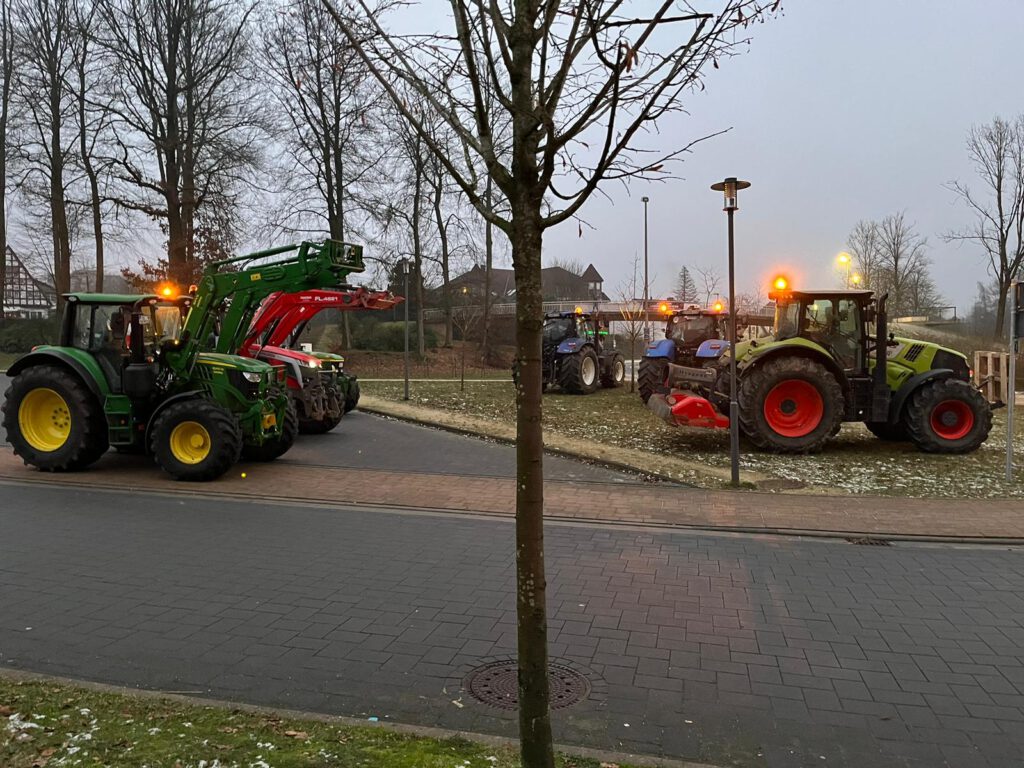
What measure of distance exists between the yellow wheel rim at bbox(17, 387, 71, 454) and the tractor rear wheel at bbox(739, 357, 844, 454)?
9.95 meters

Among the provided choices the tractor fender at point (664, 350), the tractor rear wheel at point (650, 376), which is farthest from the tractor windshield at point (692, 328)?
the tractor rear wheel at point (650, 376)

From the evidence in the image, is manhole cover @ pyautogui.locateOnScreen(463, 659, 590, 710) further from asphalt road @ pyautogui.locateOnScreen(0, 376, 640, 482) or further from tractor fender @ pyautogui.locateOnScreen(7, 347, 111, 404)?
tractor fender @ pyautogui.locateOnScreen(7, 347, 111, 404)

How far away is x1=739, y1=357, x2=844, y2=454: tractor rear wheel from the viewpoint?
460 inches

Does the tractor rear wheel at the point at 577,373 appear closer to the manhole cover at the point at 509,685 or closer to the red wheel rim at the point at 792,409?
the red wheel rim at the point at 792,409

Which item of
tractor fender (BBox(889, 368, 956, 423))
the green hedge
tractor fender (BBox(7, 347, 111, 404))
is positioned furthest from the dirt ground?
the green hedge

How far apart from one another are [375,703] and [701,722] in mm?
1639

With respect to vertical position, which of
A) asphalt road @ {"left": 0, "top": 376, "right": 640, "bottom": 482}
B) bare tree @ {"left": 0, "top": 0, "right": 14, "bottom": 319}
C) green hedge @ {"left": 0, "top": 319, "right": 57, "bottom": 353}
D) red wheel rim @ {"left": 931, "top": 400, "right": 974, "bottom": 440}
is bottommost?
asphalt road @ {"left": 0, "top": 376, "right": 640, "bottom": 482}

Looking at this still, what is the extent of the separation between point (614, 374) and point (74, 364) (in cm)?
1715

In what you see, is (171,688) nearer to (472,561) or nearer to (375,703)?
(375,703)

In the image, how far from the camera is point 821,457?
11.9 meters

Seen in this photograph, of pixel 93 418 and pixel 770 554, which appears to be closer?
pixel 770 554

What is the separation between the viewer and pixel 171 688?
13.2ft

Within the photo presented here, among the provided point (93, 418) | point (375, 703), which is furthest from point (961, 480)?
point (93, 418)

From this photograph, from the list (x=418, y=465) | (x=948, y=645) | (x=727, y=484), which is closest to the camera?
(x=948, y=645)
